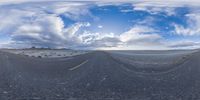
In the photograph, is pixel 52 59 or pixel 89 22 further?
pixel 52 59

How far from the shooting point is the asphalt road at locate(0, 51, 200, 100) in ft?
12.5

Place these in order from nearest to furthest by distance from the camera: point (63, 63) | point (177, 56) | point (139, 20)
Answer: point (139, 20) < point (177, 56) < point (63, 63)

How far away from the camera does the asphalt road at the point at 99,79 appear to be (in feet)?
12.5

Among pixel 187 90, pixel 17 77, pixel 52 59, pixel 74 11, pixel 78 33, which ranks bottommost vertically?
pixel 187 90

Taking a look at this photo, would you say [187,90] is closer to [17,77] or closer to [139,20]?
[139,20]

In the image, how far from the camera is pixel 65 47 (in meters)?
3.32

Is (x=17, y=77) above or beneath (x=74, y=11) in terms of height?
beneath

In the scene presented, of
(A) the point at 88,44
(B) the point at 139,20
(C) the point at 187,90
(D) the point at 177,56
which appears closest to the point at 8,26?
(A) the point at 88,44

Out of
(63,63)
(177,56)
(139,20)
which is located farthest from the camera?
(63,63)

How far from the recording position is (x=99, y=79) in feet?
12.8

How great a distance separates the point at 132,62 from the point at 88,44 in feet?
2.95

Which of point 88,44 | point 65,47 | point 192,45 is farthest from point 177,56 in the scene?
point 65,47

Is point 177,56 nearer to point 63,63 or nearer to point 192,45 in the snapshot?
point 192,45

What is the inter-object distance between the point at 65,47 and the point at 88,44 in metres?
0.29
